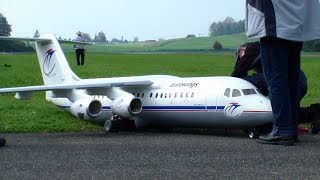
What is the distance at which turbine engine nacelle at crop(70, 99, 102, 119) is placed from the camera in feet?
49.4

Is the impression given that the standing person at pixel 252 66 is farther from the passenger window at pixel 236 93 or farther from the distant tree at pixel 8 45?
the distant tree at pixel 8 45

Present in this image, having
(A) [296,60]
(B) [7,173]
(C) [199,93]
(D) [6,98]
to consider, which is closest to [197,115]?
(C) [199,93]

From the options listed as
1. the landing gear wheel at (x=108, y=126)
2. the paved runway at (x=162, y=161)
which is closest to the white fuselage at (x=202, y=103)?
the landing gear wheel at (x=108, y=126)

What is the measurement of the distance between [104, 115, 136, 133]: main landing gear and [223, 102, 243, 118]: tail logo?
2857mm

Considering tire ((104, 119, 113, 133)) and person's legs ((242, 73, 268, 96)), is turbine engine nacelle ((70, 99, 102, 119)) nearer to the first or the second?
tire ((104, 119, 113, 133))

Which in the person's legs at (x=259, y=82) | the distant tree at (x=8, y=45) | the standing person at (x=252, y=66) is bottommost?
the distant tree at (x=8, y=45)

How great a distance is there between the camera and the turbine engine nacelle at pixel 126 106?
1469 centimetres

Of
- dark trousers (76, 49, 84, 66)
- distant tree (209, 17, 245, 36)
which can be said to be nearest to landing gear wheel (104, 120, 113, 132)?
dark trousers (76, 49, 84, 66)

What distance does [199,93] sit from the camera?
13.8 m

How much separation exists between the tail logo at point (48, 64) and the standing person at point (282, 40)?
10970 mm

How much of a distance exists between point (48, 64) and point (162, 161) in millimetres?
12814

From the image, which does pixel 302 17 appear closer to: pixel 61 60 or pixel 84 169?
pixel 84 169

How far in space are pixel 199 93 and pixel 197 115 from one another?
47 centimetres

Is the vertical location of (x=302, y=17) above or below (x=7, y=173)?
above
